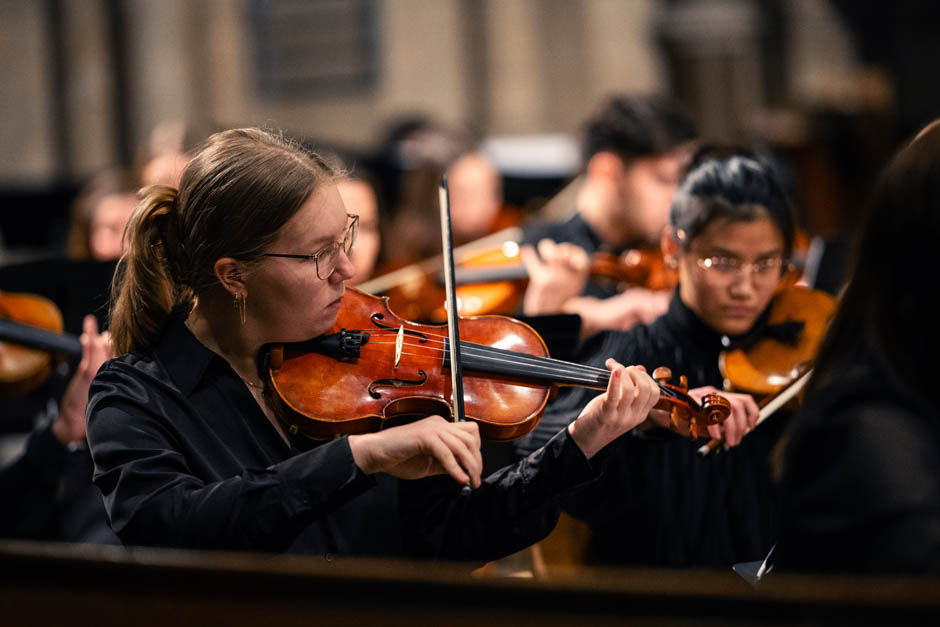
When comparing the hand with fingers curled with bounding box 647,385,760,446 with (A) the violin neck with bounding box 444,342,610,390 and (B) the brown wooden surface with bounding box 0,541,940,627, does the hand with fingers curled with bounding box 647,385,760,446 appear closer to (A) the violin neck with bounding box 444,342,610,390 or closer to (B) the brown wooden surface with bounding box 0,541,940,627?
(A) the violin neck with bounding box 444,342,610,390

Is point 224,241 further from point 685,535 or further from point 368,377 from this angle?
point 685,535

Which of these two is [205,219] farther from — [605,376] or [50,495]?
[50,495]

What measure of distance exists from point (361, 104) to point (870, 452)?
823cm

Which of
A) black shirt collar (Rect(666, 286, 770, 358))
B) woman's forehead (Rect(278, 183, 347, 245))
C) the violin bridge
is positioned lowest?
black shirt collar (Rect(666, 286, 770, 358))

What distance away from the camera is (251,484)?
4.50 feet

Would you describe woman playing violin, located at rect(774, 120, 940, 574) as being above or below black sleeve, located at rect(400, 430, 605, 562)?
above

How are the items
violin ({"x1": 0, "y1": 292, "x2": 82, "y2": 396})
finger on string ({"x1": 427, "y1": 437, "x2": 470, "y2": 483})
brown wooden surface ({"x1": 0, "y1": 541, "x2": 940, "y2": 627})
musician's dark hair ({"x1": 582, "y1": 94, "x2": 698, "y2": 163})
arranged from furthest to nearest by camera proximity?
musician's dark hair ({"x1": 582, "y1": 94, "x2": 698, "y2": 163}), violin ({"x1": 0, "y1": 292, "x2": 82, "y2": 396}), finger on string ({"x1": 427, "y1": 437, "x2": 470, "y2": 483}), brown wooden surface ({"x1": 0, "y1": 541, "x2": 940, "y2": 627})

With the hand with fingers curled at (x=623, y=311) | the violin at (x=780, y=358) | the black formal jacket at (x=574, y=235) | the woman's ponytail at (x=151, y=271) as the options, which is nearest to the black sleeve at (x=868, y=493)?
the violin at (x=780, y=358)

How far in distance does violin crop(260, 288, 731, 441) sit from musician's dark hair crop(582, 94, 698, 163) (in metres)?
1.84

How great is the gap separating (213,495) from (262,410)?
0.25 metres

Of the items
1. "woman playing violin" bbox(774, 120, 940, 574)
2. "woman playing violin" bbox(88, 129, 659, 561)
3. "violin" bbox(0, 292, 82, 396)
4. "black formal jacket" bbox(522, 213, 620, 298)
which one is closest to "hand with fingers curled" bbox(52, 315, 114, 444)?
"violin" bbox(0, 292, 82, 396)

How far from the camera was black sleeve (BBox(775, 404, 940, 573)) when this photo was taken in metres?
1.02

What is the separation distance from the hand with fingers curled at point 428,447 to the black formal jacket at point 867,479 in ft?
1.44

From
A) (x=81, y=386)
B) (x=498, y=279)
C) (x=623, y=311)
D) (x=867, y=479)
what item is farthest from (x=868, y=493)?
(x=498, y=279)
